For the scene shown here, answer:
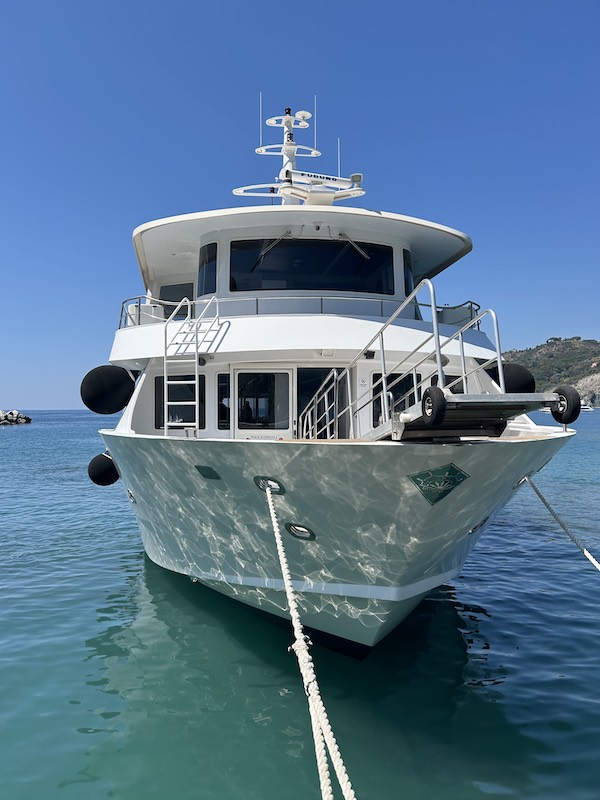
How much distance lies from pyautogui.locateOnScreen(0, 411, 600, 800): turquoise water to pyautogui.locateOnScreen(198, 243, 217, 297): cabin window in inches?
169

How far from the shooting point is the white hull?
4.98 metres

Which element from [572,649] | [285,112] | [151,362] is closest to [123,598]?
[151,362]

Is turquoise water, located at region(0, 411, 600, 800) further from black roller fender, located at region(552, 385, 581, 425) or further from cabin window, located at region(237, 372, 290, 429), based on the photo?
black roller fender, located at region(552, 385, 581, 425)

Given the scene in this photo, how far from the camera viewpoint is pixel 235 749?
496 centimetres

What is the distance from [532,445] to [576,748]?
250 cm

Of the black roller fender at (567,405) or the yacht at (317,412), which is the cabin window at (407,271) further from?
the black roller fender at (567,405)

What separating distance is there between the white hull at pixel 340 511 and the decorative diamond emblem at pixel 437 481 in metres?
0.01

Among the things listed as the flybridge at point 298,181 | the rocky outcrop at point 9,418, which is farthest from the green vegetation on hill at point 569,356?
the flybridge at point 298,181

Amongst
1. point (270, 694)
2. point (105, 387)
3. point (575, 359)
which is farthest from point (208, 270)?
point (575, 359)

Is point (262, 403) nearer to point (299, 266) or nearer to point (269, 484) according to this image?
point (299, 266)

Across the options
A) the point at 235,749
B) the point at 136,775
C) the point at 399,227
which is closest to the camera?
the point at 136,775

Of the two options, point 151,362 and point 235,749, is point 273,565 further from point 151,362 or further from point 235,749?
point 151,362

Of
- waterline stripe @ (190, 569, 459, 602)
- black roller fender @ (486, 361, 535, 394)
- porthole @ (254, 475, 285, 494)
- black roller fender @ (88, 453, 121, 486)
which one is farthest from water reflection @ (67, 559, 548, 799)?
black roller fender @ (486, 361, 535, 394)

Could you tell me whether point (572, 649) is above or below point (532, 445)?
below
